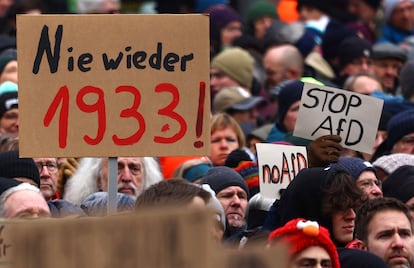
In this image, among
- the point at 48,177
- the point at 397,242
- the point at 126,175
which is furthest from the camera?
the point at 126,175

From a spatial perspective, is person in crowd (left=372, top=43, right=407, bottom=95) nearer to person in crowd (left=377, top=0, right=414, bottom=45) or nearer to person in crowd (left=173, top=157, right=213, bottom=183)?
person in crowd (left=377, top=0, right=414, bottom=45)

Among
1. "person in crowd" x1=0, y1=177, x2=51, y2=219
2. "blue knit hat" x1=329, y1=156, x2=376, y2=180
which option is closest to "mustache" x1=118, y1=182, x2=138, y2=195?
"blue knit hat" x1=329, y1=156, x2=376, y2=180

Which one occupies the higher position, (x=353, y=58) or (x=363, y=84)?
(x=353, y=58)

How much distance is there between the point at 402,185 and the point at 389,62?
5.56 meters

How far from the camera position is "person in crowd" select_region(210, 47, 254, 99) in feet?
44.8

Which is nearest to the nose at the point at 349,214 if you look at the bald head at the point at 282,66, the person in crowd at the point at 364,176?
the person in crowd at the point at 364,176

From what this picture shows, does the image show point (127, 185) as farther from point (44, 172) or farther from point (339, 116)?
point (339, 116)

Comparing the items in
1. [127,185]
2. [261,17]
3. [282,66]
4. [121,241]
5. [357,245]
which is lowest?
[357,245]

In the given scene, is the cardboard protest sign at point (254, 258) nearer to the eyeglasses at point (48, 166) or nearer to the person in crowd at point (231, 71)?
the eyeglasses at point (48, 166)

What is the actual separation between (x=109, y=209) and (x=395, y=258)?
1447 millimetres

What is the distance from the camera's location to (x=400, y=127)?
10664 mm

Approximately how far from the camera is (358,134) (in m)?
9.47

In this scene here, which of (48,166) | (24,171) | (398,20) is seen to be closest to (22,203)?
(24,171)

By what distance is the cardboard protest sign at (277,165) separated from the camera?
8.91 meters
